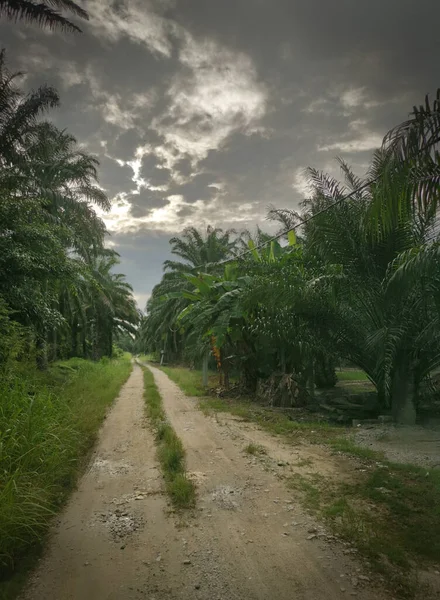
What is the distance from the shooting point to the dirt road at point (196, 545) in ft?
9.70

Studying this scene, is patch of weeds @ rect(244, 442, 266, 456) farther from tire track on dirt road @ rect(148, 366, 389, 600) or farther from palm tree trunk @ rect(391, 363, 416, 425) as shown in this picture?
palm tree trunk @ rect(391, 363, 416, 425)

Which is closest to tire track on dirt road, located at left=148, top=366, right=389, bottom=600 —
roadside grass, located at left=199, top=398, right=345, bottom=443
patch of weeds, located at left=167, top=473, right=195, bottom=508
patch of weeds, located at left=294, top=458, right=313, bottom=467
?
patch of weeds, located at left=167, top=473, right=195, bottom=508

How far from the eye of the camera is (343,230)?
9.15 metres

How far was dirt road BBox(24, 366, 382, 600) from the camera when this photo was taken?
2957 mm

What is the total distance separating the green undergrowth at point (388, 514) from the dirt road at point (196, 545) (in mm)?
227

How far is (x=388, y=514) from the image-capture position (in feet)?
13.5

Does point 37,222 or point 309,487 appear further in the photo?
point 37,222

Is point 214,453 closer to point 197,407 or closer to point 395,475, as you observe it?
point 395,475

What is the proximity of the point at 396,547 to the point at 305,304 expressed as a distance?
21.4 feet

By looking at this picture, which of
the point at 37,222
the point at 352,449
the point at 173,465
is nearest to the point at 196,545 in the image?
the point at 173,465

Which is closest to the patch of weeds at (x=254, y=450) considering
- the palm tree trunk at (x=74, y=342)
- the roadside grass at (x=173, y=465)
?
the roadside grass at (x=173, y=465)

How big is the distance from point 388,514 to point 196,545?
2.11 meters

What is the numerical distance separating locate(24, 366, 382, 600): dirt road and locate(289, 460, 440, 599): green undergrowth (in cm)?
23

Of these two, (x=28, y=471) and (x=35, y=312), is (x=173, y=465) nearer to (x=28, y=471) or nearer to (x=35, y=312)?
(x=28, y=471)
